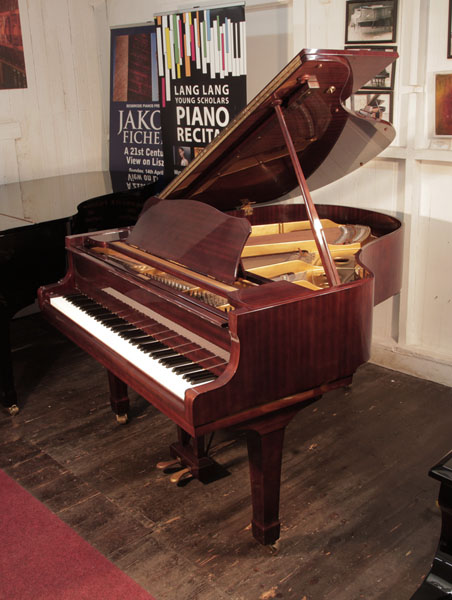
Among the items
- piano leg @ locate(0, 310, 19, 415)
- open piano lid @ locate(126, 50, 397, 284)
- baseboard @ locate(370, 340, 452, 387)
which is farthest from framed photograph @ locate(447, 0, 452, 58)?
piano leg @ locate(0, 310, 19, 415)

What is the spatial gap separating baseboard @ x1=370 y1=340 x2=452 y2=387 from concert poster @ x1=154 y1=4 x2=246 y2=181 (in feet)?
5.43

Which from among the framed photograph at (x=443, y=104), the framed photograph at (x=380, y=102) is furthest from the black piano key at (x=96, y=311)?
the framed photograph at (x=443, y=104)

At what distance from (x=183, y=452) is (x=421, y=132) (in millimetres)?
2070

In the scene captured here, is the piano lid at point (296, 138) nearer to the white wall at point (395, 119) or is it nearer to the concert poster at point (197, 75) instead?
the white wall at point (395, 119)

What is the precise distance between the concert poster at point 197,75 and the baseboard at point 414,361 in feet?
5.43

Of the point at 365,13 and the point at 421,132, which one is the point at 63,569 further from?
the point at 365,13

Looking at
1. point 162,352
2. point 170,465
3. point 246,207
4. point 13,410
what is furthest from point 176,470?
point 246,207

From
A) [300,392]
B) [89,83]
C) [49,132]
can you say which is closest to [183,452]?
[300,392]

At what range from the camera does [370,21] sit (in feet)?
11.5

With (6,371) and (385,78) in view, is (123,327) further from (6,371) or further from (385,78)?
(385,78)

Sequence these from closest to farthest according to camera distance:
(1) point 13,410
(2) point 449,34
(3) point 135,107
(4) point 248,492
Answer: (4) point 248,492 → (2) point 449,34 → (1) point 13,410 → (3) point 135,107

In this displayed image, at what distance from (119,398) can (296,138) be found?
5.03 ft

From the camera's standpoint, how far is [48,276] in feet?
11.1

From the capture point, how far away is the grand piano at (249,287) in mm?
2096
